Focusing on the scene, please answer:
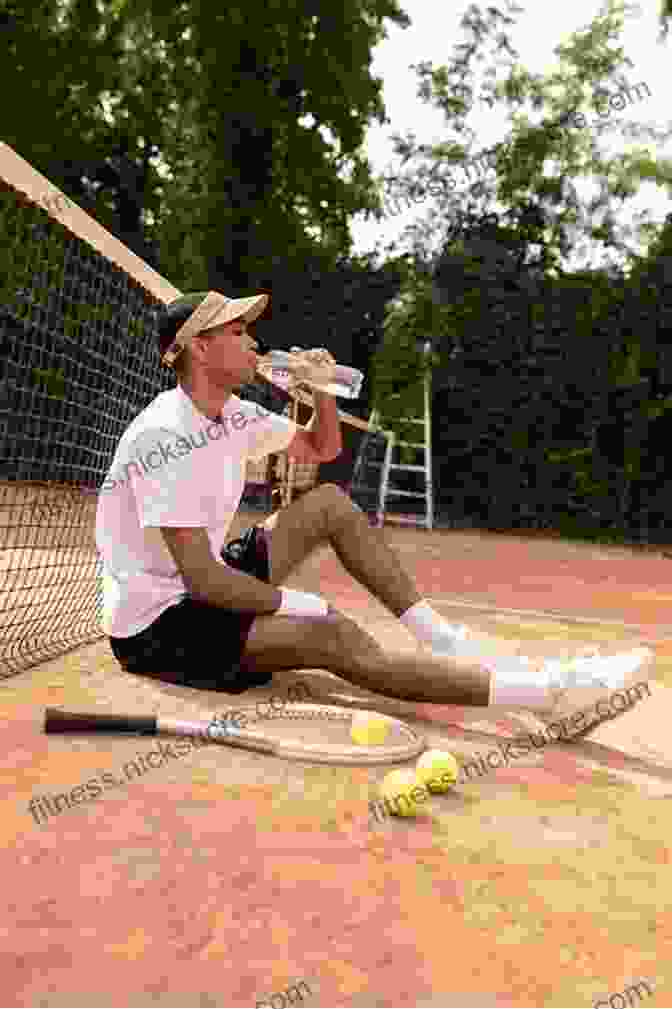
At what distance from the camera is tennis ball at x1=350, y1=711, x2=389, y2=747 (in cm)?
272

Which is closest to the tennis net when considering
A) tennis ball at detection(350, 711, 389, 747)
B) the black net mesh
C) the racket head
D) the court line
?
the black net mesh

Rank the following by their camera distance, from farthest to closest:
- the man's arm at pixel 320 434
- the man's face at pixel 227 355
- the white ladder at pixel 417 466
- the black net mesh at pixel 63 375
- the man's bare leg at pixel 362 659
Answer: the white ladder at pixel 417 466, the man's arm at pixel 320 434, the black net mesh at pixel 63 375, the man's face at pixel 227 355, the man's bare leg at pixel 362 659

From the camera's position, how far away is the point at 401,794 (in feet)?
7.38

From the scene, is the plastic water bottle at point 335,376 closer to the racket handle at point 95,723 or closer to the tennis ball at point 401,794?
the racket handle at point 95,723

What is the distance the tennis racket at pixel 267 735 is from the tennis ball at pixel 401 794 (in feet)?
0.89

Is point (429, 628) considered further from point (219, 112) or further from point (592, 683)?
point (219, 112)

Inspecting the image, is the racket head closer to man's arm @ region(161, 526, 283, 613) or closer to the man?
the man

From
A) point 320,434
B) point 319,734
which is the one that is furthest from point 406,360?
point 319,734

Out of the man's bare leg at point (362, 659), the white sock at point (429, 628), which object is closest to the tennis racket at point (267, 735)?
the man's bare leg at point (362, 659)

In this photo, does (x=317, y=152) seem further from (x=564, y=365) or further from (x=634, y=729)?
(x=634, y=729)

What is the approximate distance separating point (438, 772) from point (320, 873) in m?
0.59

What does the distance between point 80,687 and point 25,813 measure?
3.51 ft

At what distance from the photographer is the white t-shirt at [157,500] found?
2.87m

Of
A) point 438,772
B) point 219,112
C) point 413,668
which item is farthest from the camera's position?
point 219,112
